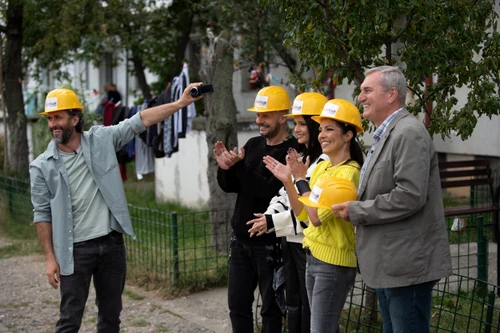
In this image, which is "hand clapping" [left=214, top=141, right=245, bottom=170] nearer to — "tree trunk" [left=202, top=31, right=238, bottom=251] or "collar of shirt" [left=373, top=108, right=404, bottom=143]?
"collar of shirt" [left=373, top=108, right=404, bottom=143]

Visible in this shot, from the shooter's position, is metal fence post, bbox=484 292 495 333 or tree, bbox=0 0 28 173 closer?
metal fence post, bbox=484 292 495 333

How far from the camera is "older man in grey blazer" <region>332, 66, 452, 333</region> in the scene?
359 cm

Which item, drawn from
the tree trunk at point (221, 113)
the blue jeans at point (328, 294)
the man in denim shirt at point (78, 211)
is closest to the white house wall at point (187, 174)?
the tree trunk at point (221, 113)

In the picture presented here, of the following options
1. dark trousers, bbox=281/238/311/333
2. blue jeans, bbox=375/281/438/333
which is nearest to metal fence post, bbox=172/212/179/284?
dark trousers, bbox=281/238/311/333

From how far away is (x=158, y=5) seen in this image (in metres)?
17.1

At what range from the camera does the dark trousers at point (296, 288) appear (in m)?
4.77

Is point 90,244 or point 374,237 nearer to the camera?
point 374,237

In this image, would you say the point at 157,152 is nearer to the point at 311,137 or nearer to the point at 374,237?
the point at 311,137

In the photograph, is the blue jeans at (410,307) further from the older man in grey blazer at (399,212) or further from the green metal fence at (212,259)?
the green metal fence at (212,259)

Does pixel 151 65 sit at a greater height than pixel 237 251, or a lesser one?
greater

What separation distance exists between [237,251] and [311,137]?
98 cm

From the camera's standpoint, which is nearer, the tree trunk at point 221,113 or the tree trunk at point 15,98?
the tree trunk at point 221,113

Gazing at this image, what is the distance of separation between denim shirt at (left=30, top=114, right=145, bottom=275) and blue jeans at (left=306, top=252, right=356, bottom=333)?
140 centimetres

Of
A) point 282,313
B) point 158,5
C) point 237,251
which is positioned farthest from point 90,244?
point 158,5
